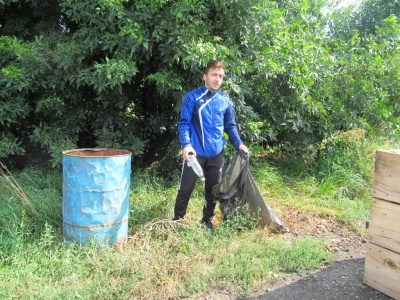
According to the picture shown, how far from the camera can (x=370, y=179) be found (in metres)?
5.23

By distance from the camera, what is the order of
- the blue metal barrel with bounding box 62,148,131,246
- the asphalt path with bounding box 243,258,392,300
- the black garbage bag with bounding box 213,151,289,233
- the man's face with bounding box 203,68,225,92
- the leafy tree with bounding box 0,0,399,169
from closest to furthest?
the asphalt path with bounding box 243,258,392,300 → the blue metal barrel with bounding box 62,148,131,246 → the man's face with bounding box 203,68,225,92 → the black garbage bag with bounding box 213,151,289,233 → the leafy tree with bounding box 0,0,399,169

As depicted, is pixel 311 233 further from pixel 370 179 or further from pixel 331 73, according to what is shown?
pixel 331 73

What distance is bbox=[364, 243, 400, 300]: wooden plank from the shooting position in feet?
8.44

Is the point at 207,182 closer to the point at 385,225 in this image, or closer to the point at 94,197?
the point at 94,197

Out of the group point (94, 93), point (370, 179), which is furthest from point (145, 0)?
point (370, 179)

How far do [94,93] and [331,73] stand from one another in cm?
394

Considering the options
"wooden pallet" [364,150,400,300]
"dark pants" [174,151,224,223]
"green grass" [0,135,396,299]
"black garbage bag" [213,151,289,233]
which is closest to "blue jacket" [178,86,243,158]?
"dark pants" [174,151,224,223]

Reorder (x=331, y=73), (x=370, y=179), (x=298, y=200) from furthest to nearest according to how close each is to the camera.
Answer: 1. (x=331, y=73)
2. (x=370, y=179)
3. (x=298, y=200)

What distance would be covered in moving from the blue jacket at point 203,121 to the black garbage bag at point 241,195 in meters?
0.28

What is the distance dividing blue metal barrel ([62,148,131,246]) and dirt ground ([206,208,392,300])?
3.77 ft

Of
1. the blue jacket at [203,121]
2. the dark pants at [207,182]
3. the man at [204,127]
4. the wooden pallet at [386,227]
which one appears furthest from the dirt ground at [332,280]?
the blue jacket at [203,121]

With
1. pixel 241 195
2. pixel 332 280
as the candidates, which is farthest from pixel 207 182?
pixel 332 280

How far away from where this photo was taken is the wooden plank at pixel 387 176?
8.13 feet

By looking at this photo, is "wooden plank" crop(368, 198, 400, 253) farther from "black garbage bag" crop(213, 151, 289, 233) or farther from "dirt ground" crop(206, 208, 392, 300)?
"black garbage bag" crop(213, 151, 289, 233)
